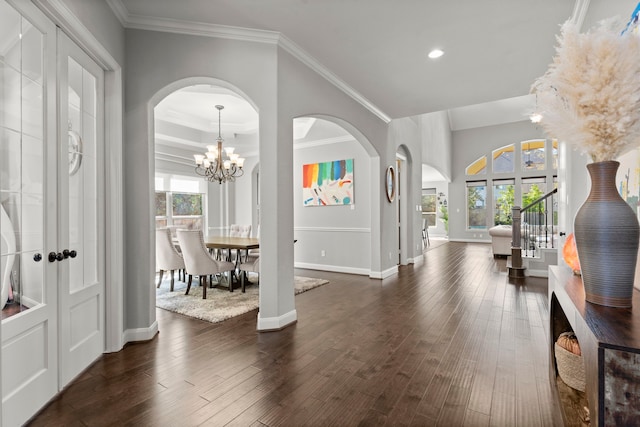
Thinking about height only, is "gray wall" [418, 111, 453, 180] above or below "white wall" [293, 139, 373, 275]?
above

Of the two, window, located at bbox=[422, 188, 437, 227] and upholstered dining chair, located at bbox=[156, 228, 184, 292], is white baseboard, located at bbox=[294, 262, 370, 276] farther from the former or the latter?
window, located at bbox=[422, 188, 437, 227]

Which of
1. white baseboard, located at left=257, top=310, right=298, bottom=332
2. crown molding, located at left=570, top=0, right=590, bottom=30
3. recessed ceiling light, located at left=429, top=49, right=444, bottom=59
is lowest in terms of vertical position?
white baseboard, located at left=257, top=310, right=298, bottom=332

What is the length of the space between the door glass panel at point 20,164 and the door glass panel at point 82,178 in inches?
11.7

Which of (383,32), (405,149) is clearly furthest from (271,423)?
(405,149)

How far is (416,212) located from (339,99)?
13.2ft

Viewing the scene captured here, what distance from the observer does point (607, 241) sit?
1.10 meters

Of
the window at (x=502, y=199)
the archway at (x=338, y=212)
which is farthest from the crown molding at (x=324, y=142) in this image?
the window at (x=502, y=199)

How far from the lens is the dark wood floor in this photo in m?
1.68

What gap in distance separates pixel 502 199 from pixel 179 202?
35.2ft

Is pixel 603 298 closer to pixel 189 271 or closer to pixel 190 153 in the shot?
pixel 189 271

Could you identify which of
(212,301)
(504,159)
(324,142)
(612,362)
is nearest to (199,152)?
(324,142)

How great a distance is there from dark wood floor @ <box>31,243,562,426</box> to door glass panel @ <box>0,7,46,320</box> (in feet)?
2.53

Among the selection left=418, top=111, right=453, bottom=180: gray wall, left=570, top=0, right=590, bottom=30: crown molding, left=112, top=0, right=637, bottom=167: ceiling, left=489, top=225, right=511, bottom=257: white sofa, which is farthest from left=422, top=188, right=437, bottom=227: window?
left=570, top=0, right=590, bottom=30: crown molding

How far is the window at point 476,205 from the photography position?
447 inches
